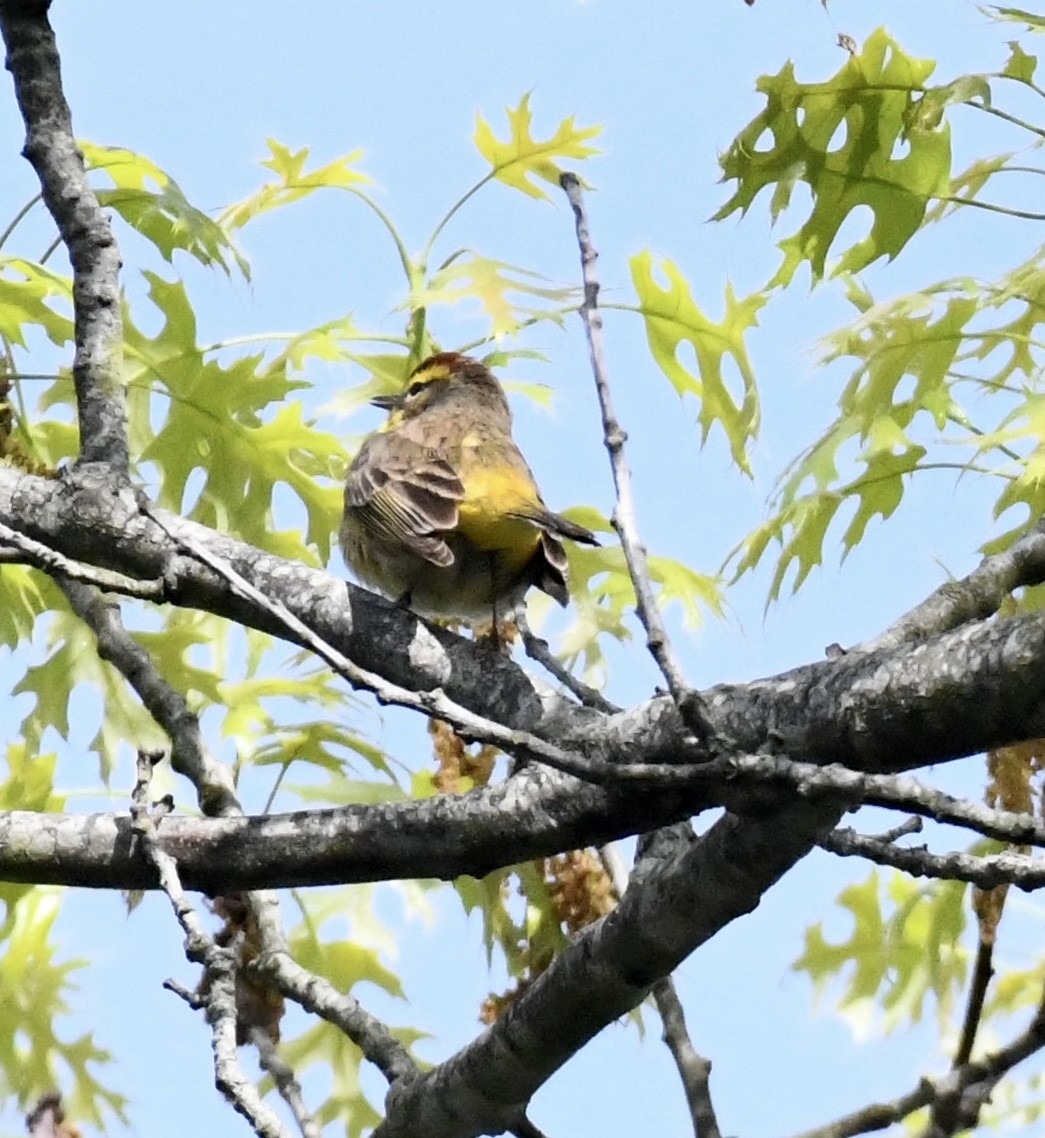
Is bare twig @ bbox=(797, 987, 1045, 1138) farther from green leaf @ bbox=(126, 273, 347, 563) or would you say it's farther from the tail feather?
green leaf @ bbox=(126, 273, 347, 563)

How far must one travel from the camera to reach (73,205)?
3.62 metres

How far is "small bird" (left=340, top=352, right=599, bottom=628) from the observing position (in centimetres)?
419

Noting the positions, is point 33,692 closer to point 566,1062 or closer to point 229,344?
point 229,344

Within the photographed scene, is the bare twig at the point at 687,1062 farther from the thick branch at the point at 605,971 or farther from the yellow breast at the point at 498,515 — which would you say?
the yellow breast at the point at 498,515

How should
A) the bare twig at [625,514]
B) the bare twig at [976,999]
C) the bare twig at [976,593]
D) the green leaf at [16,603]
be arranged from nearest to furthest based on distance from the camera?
the bare twig at [625,514], the bare twig at [976,593], the bare twig at [976,999], the green leaf at [16,603]

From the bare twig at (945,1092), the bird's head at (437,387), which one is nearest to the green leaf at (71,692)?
the bird's head at (437,387)

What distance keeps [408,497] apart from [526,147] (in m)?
1.31

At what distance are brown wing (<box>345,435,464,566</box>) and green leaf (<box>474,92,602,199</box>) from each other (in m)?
0.99

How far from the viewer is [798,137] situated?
397 centimetres

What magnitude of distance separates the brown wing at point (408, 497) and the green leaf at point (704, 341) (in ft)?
2.47

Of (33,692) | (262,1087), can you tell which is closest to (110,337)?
(33,692)

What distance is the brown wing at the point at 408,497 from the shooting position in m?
4.20

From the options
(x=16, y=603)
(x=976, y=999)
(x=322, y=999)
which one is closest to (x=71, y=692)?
(x=16, y=603)

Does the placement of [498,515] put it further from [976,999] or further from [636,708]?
[976,999]
